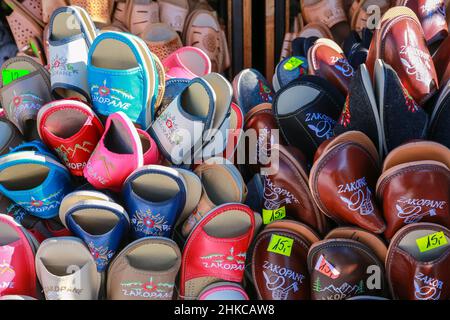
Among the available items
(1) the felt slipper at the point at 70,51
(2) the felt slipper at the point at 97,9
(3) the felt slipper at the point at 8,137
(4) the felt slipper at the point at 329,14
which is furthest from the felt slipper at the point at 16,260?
(4) the felt slipper at the point at 329,14

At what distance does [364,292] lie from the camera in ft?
3.17

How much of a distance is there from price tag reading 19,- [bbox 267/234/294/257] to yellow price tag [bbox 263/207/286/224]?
0.21 feet

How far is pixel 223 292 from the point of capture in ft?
3.37

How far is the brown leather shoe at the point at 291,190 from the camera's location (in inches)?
42.8

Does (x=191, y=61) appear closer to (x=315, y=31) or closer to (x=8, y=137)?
(x=8, y=137)

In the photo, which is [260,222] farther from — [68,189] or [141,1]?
[141,1]

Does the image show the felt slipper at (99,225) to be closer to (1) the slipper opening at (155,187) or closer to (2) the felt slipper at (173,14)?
(1) the slipper opening at (155,187)

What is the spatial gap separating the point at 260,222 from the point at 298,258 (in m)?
0.13

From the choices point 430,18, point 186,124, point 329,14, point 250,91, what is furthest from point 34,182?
point 329,14

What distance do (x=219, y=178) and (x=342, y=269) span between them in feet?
1.09

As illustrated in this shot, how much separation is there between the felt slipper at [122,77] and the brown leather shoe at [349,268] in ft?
1.60

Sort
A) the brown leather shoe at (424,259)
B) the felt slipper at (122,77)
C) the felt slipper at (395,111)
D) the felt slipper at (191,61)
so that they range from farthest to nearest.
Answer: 1. the felt slipper at (191,61)
2. the felt slipper at (122,77)
3. the felt slipper at (395,111)
4. the brown leather shoe at (424,259)

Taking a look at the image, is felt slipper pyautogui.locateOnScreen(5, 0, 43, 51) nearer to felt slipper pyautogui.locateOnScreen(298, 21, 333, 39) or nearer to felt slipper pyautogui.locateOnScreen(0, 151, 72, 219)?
felt slipper pyautogui.locateOnScreen(298, 21, 333, 39)

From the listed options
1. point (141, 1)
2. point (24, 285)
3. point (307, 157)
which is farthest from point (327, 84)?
point (141, 1)
